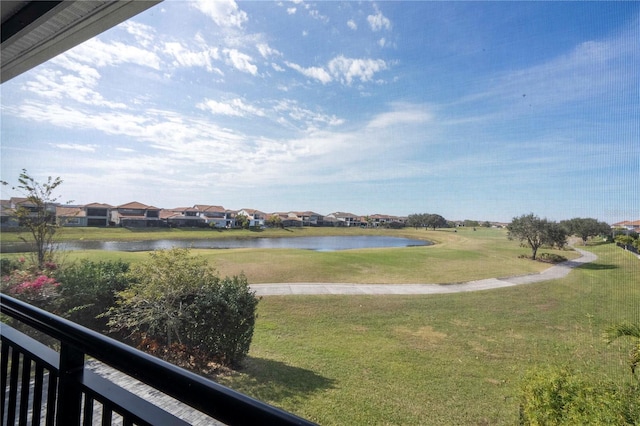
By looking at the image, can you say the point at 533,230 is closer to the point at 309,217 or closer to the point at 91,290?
the point at 309,217

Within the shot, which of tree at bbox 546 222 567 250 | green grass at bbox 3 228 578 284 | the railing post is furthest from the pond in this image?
the railing post

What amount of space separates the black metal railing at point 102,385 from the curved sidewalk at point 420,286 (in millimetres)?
1724

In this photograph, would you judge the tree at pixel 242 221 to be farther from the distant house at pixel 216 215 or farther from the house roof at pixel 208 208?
the house roof at pixel 208 208

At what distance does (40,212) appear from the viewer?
2930 millimetres

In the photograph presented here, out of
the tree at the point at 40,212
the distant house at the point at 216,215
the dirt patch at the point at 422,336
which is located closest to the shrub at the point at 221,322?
the distant house at the point at 216,215

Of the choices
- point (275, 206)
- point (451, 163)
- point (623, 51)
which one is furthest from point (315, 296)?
point (623, 51)

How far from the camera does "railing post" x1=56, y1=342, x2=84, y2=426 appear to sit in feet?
2.41

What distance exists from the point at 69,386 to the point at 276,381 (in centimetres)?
135

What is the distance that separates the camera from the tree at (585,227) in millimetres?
1260

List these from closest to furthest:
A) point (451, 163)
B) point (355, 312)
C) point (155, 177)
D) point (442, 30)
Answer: point (442, 30)
point (451, 163)
point (355, 312)
point (155, 177)

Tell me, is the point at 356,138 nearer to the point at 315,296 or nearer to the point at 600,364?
the point at 315,296

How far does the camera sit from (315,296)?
8.98 ft

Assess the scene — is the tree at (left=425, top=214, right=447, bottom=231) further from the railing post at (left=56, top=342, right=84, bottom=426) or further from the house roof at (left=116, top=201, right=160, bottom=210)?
the house roof at (left=116, top=201, right=160, bottom=210)

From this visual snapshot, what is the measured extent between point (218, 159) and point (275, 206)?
0.64 m
